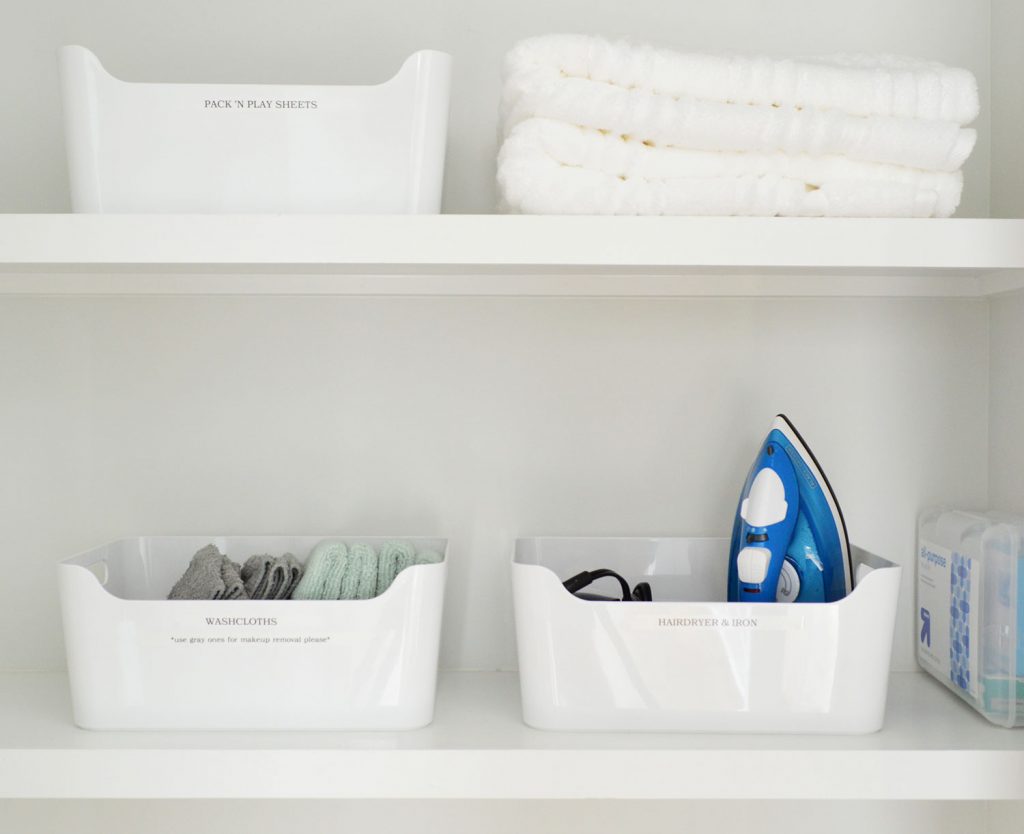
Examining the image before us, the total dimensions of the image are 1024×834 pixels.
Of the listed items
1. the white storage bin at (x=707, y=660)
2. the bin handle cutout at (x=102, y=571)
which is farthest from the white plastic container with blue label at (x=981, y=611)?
the bin handle cutout at (x=102, y=571)

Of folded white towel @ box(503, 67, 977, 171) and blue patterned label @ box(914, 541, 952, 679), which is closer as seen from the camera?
folded white towel @ box(503, 67, 977, 171)

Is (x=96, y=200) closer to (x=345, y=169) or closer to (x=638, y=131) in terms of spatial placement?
(x=345, y=169)

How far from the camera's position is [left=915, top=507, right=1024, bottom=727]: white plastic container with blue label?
836 millimetres

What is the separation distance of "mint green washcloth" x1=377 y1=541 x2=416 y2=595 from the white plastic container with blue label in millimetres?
495

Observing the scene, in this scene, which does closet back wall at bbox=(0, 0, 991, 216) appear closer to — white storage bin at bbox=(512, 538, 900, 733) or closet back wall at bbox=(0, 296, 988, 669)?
closet back wall at bbox=(0, 296, 988, 669)

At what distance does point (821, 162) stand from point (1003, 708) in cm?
49

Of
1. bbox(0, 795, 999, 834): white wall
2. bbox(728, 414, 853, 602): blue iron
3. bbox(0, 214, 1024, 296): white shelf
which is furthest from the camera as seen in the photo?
bbox(0, 795, 999, 834): white wall

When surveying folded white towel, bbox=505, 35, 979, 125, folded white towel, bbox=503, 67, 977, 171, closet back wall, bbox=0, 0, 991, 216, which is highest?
closet back wall, bbox=0, 0, 991, 216

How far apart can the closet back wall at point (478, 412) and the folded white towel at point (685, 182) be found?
0.77 ft

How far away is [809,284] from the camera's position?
3.41 feet

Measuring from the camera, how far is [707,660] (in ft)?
2.66

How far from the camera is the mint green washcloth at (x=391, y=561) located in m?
0.88

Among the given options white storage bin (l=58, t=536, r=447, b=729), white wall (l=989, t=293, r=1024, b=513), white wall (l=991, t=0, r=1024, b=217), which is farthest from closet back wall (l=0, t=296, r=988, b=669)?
white storage bin (l=58, t=536, r=447, b=729)

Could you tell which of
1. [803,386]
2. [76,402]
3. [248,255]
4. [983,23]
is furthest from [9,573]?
[983,23]
